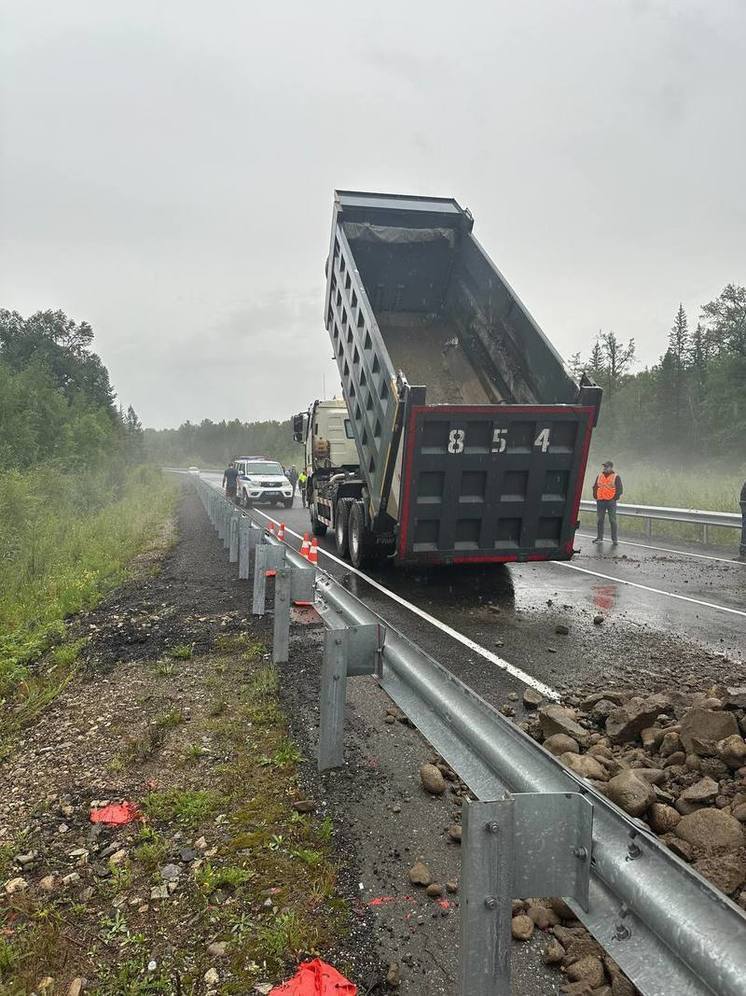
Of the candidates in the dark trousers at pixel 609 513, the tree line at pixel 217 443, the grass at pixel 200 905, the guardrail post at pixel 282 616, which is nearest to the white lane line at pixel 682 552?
the dark trousers at pixel 609 513

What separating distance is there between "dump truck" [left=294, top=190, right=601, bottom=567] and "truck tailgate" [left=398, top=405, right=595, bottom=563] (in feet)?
0.05

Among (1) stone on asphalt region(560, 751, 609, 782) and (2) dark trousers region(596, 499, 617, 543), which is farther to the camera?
(2) dark trousers region(596, 499, 617, 543)

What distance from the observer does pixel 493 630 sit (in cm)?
725

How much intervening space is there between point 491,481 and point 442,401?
2.27 metres

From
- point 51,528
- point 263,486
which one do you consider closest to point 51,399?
point 263,486

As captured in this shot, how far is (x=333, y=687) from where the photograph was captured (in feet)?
12.5

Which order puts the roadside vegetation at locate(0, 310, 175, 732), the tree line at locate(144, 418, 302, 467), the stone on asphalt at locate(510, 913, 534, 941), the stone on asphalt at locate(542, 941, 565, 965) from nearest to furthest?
1. the stone on asphalt at locate(542, 941, 565, 965)
2. the stone on asphalt at locate(510, 913, 534, 941)
3. the roadside vegetation at locate(0, 310, 175, 732)
4. the tree line at locate(144, 418, 302, 467)

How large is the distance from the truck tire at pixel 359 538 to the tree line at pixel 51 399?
1347 centimetres

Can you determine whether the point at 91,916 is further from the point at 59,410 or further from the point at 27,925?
the point at 59,410

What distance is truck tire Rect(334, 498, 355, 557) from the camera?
36.7 ft

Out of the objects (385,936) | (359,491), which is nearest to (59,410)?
(359,491)

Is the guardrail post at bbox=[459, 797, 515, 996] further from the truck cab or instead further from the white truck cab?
the white truck cab

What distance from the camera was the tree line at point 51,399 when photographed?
915 inches

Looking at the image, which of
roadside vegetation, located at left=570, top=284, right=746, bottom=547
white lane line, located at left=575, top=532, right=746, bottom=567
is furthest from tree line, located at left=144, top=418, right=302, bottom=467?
white lane line, located at left=575, top=532, right=746, bottom=567
